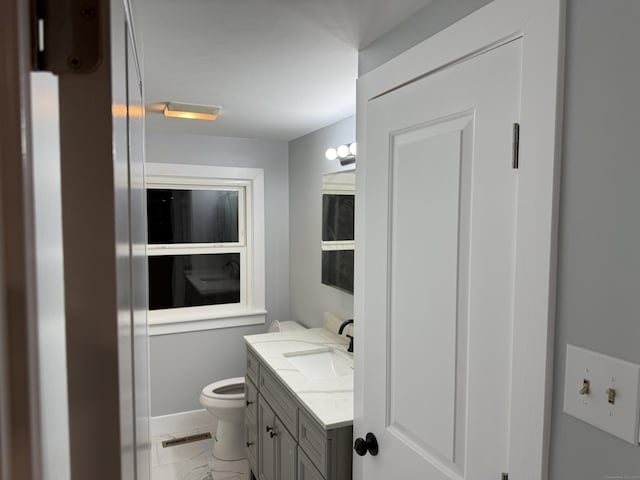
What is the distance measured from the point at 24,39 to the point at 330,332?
2.68 metres

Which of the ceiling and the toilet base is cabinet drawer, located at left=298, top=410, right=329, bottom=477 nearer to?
the toilet base

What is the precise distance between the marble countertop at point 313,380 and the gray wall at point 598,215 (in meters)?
0.99

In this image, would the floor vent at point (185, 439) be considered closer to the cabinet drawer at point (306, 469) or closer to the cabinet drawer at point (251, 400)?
the cabinet drawer at point (251, 400)

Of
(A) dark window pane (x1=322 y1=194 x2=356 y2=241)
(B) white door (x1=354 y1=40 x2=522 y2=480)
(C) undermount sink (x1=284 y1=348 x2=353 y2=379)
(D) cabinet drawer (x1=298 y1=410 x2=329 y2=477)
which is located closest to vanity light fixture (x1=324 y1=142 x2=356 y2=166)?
(A) dark window pane (x1=322 y1=194 x2=356 y2=241)

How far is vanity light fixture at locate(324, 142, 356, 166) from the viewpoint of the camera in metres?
2.50

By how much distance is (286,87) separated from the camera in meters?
2.04

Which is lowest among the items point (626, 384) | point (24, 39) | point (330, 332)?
point (330, 332)

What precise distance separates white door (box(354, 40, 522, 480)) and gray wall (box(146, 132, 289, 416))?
2.18 metres

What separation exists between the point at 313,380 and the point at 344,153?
1266 millimetres

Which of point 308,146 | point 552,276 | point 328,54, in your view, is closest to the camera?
point 552,276

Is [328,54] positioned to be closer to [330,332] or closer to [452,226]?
[452,226]

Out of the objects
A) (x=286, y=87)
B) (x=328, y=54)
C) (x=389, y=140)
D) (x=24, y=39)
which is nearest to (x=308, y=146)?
(x=286, y=87)

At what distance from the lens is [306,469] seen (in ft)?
6.23

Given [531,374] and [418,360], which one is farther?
[418,360]
